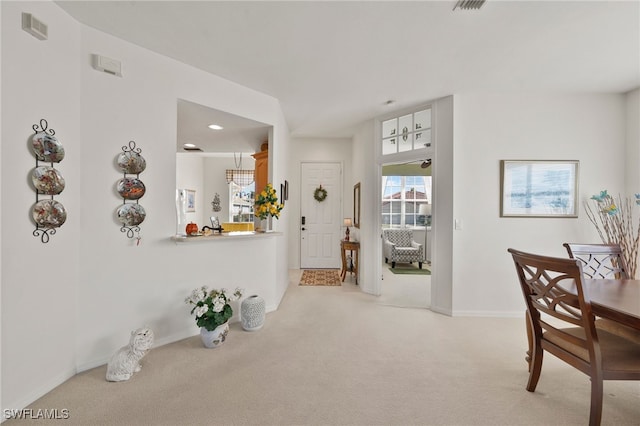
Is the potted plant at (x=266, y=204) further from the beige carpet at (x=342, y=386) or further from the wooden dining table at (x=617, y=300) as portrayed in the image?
the wooden dining table at (x=617, y=300)

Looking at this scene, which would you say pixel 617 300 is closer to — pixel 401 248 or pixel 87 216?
pixel 87 216

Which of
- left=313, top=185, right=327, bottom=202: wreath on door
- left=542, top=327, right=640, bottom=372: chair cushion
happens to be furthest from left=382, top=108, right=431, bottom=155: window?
left=542, top=327, right=640, bottom=372: chair cushion

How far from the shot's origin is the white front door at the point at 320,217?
5.49 m

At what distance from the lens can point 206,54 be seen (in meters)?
2.37

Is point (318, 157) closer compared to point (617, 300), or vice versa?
point (617, 300)

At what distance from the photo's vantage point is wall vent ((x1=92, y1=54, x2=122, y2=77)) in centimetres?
203

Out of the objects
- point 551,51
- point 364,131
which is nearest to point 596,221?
point 551,51

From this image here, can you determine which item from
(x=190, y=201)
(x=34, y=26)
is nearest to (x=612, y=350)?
(x=34, y=26)

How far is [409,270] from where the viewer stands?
5.86m

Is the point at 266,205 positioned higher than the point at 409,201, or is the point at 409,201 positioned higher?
the point at 409,201

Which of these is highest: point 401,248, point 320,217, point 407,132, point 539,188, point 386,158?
point 407,132

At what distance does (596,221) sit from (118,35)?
17.1 feet

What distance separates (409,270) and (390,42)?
15.7 feet

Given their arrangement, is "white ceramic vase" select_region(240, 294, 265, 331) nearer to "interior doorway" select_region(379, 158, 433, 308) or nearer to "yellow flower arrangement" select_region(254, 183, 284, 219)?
"yellow flower arrangement" select_region(254, 183, 284, 219)
